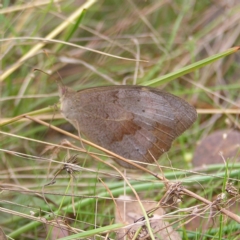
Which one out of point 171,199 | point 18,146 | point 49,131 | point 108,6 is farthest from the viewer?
point 108,6

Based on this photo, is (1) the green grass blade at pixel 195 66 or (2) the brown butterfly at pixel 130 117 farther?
(2) the brown butterfly at pixel 130 117

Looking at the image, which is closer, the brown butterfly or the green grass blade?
the green grass blade

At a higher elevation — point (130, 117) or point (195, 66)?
point (195, 66)

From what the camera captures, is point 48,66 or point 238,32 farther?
point 238,32

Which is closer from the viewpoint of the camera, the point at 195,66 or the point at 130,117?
the point at 195,66

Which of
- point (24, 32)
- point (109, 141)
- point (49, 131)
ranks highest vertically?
point (24, 32)

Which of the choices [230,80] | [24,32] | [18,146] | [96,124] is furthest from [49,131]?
[230,80]

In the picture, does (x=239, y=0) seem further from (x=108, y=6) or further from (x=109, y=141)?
(x=109, y=141)

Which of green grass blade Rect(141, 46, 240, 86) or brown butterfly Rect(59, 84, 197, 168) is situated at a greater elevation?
green grass blade Rect(141, 46, 240, 86)
